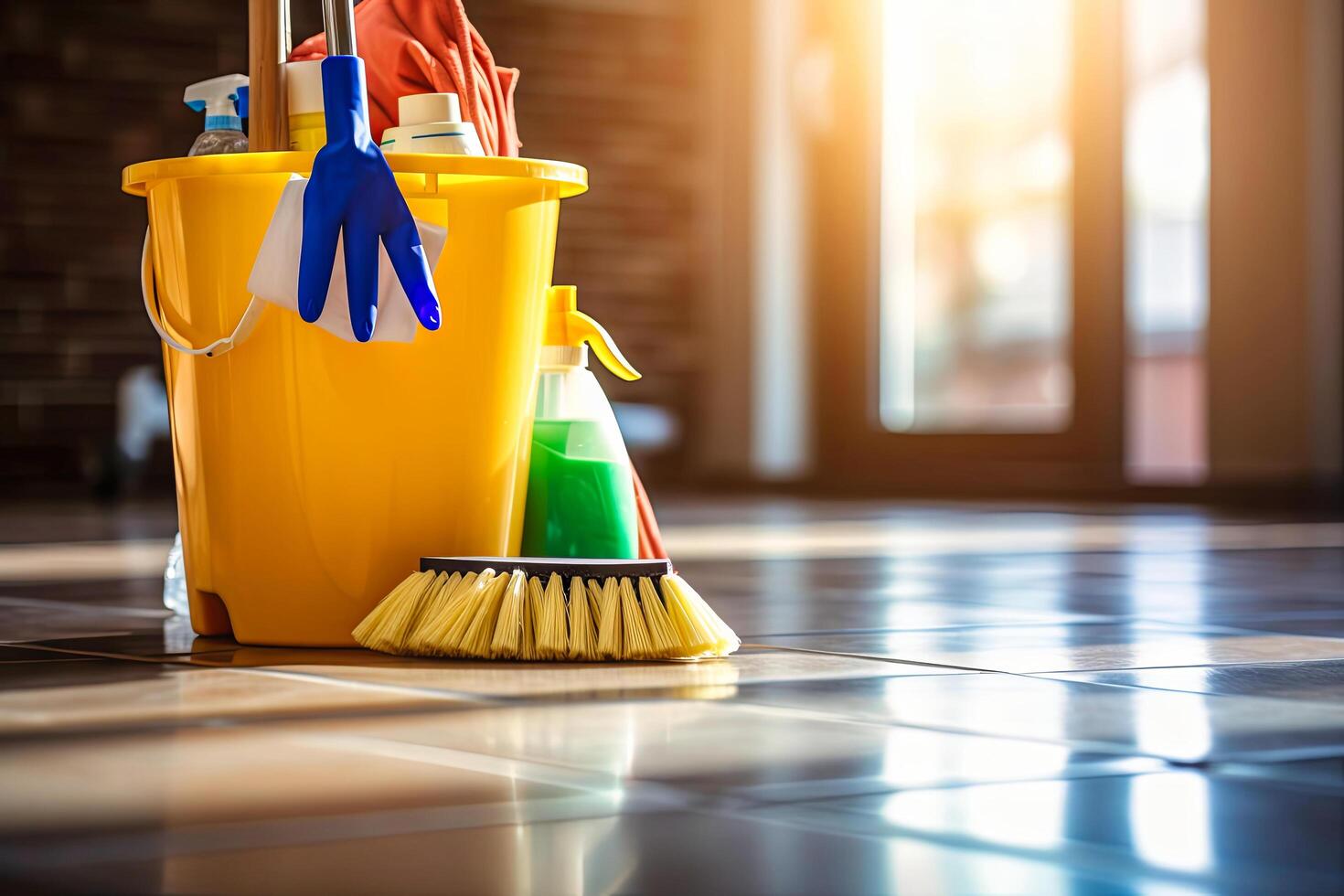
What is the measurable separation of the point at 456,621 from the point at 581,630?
67 mm

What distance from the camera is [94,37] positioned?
385 cm

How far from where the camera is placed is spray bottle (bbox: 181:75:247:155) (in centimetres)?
99

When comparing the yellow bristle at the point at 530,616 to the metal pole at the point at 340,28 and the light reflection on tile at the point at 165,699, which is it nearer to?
the light reflection on tile at the point at 165,699

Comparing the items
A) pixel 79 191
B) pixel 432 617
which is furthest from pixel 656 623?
pixel 79 191

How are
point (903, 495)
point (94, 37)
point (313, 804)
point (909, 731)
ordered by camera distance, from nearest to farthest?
point (313, 804), point (909, 731), point (903, 495), point (94, 37)

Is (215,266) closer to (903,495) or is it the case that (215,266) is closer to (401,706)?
(401,706)

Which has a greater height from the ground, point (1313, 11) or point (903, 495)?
point (1313, 11)

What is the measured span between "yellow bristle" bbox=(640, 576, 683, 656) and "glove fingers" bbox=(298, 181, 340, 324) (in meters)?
0.23

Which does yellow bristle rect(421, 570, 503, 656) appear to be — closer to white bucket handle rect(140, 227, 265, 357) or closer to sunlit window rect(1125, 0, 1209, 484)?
white bucket handle rect(140, 227, 265, 357)

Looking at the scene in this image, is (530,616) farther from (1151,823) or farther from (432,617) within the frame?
(1151,823)

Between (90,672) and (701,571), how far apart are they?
792mm

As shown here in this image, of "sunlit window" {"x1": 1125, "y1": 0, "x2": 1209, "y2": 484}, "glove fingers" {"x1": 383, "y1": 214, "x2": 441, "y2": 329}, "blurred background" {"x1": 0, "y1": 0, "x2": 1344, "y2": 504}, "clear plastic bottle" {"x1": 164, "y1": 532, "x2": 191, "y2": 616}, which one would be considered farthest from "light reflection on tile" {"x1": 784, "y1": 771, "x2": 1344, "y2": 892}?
"sunlit window" {"x1": 1125, "y1": 0, "x2": 1209, "y2": 484}

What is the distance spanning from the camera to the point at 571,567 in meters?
0.84

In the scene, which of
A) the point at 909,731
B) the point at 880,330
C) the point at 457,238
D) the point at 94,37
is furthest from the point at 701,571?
the point at 94,37
